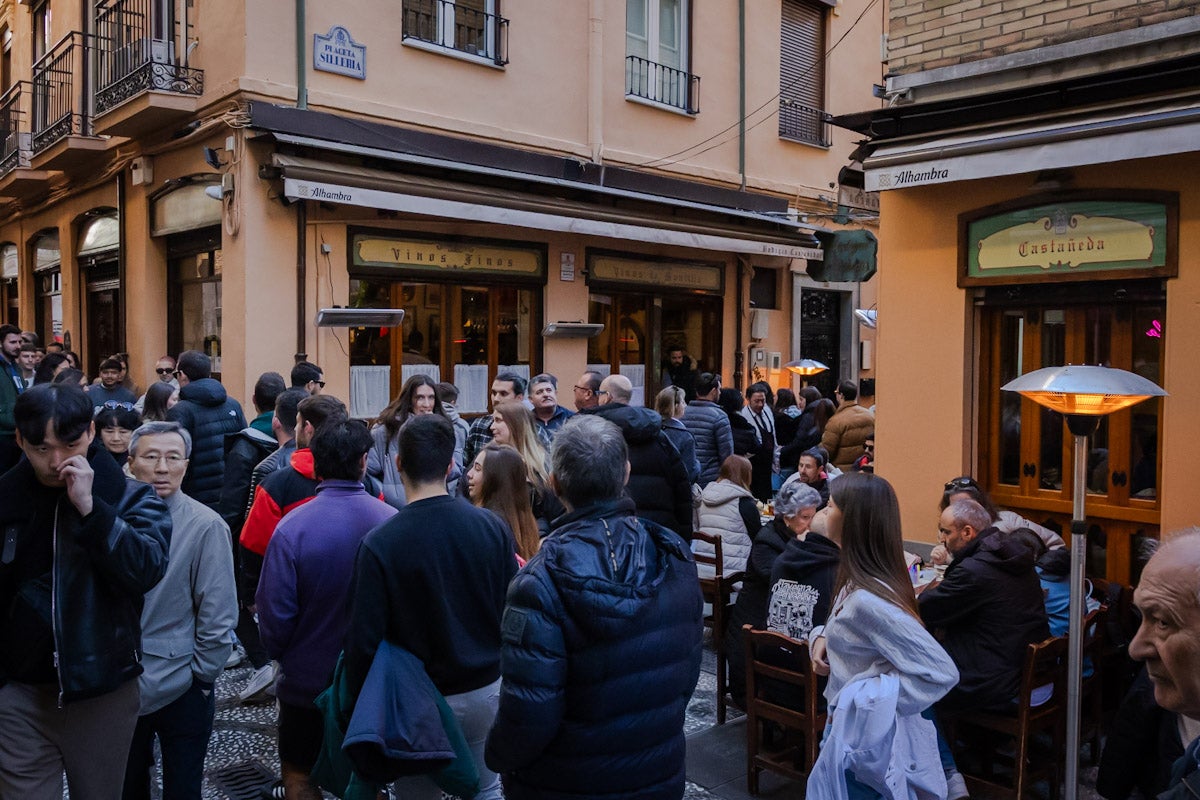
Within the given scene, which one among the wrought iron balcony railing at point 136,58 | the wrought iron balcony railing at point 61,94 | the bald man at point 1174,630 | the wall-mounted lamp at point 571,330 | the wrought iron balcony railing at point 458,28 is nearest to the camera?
the bald man at point 1174,630

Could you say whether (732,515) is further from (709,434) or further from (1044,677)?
(1044,677)

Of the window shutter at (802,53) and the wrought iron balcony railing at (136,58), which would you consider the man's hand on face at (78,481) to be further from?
the window shutter at (802,53)

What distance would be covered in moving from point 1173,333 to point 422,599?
5344 millimetres

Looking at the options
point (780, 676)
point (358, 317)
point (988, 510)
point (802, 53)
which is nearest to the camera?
point (780, 676)

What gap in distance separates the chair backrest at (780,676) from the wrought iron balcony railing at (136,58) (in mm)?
9418

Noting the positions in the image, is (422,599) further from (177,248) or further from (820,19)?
(820,19)

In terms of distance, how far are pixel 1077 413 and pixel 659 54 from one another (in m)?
11.6

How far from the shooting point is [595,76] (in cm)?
1365

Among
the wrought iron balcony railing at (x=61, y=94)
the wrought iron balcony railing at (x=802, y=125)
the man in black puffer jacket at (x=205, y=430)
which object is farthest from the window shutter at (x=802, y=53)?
the man in black puffer jacket at (x=205, y=430)

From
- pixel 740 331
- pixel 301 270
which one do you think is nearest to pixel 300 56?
pixel 301 270

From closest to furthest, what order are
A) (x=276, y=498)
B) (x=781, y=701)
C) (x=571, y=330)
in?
(x=276, y=498)
(x=781, y=701)
(x=571, y=330)

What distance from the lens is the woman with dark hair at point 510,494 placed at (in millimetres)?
4348

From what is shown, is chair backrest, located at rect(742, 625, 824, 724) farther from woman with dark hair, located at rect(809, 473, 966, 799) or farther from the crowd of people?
woman with dark hair, located at rect(809, 473, 966, 799)

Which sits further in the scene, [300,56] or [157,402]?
[300,56]
